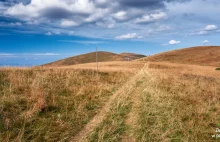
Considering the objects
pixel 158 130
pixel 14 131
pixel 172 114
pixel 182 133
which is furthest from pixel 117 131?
pixel 14 131

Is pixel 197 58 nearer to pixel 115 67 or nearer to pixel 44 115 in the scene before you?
pixel 115 67

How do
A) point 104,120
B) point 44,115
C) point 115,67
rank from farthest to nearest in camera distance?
1. point 115,67
2. point 44,115
3. point 104,120

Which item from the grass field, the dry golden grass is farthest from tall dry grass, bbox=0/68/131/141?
the dry golden grass

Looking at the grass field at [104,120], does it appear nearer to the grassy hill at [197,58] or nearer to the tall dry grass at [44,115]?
the tall dry grass at [44,115]

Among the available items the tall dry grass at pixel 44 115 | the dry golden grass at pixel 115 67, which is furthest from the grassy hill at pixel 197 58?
the tall dry grass at pixel 44 115

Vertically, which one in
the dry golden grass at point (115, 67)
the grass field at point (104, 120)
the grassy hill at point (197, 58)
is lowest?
the grass field at point (104, 120)

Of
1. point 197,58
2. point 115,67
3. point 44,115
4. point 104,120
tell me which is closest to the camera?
point 104,120

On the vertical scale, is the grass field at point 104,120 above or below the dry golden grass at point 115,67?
below

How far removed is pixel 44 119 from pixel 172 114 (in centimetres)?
534

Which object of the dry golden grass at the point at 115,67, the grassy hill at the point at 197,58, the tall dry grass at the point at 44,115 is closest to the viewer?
the tall dry grass at the point at 44,115

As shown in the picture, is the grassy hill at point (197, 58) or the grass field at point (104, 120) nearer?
the grass field at point (104, 120)

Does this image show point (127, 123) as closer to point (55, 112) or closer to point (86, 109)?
point (86, 109)

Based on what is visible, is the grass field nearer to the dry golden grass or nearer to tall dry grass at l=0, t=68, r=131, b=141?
tall dry grass at l=0, t=68, r=131, b=141

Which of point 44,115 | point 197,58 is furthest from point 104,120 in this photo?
point 197,58
